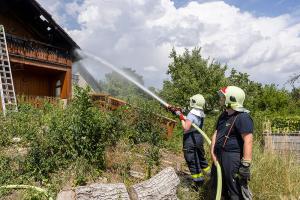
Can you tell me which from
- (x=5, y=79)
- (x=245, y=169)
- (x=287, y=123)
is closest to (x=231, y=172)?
(x=245, y=169)

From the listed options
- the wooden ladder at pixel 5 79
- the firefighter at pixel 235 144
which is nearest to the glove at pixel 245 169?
the firefighter at pixel 235 144

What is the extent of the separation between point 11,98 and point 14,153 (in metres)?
7.31

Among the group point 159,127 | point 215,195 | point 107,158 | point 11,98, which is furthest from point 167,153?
point 11,98

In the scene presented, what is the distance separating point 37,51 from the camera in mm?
17219

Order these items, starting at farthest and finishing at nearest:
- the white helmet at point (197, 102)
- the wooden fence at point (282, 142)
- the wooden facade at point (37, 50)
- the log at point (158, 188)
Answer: the wooden facade at point (37, 50), the wooden fence at point (282, 142), the white helmet at point (197, 102), the log at point (158, 188)

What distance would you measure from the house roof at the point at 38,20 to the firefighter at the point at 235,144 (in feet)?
44.0

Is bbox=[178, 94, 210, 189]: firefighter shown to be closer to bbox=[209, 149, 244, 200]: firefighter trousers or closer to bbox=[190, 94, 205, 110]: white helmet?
bbox=[190, 94, 205, 110]: white helmet

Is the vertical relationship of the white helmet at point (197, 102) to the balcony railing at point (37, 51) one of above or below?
below

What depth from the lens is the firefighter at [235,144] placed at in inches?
212

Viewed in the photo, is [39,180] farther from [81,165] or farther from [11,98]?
[11,98]

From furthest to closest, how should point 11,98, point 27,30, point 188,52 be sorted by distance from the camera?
point 188,52 < point 27,30 < point 11,98

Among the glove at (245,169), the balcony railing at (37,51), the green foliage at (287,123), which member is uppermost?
the balcony railing at (37,51)

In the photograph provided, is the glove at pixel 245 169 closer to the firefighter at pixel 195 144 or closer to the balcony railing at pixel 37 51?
the firefighter at pixel 195 144

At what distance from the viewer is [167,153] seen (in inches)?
405
